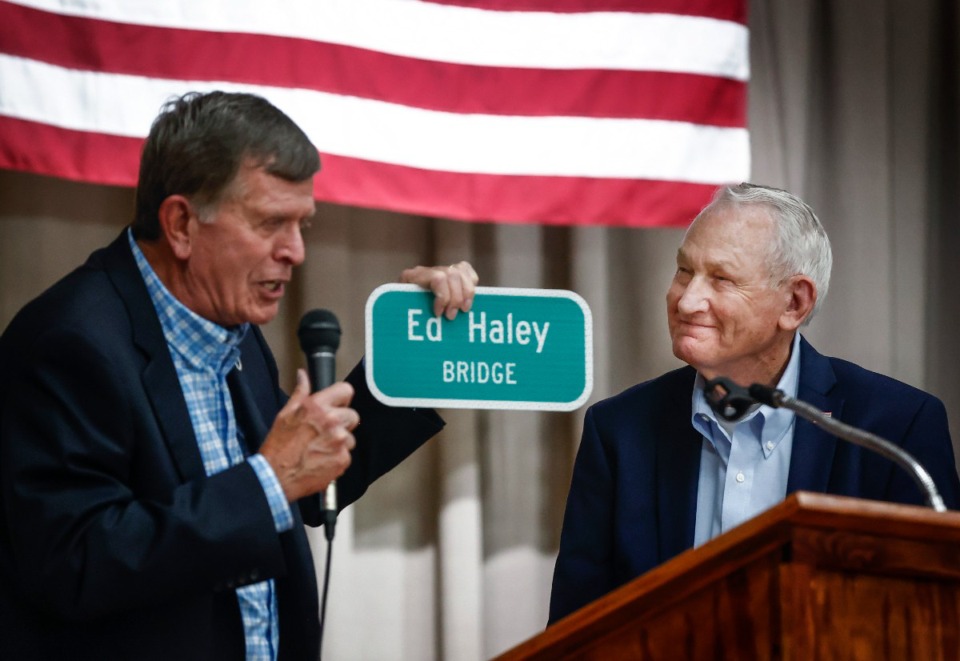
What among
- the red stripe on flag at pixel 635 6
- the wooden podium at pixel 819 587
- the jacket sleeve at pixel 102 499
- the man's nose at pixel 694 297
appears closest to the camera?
the wooden podium at pixel 819 587

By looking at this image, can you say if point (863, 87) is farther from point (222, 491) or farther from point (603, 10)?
point (222, 491)

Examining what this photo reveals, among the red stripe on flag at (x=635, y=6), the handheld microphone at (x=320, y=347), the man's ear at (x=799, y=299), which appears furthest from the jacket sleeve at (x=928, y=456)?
the red stripe on flag at (x=635, y=6)

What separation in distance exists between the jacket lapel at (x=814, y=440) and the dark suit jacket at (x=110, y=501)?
104cm

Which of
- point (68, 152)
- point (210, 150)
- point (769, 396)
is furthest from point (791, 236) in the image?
point (68, 152)

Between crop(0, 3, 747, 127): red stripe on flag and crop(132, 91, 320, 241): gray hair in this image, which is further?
crop(0, 3, 747, 127): red stripe on flag

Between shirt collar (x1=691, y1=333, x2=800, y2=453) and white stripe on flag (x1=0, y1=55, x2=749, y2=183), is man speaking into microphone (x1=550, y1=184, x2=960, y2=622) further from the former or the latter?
white stripe on flag (x1=0, y1=55, x2=749, y2=183)

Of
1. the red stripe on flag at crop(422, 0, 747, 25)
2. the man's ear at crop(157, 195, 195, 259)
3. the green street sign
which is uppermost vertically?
the red stripe on flag at crop(422, 0, 747, 25)

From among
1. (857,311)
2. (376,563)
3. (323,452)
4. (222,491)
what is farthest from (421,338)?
(857,311)

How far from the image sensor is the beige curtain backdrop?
3727 millimetres

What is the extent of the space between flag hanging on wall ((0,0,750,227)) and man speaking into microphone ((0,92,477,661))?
1.36m

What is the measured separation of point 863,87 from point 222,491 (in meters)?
3.11

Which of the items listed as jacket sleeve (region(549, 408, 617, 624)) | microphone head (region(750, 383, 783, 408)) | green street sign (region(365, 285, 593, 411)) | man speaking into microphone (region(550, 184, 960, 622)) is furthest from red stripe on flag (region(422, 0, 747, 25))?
microphone head (region(750, 383, 783, 408))

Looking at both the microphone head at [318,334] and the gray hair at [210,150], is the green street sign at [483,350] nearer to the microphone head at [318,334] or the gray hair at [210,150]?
the microphone head at [318,334]

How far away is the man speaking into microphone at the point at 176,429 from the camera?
1.78 metres
